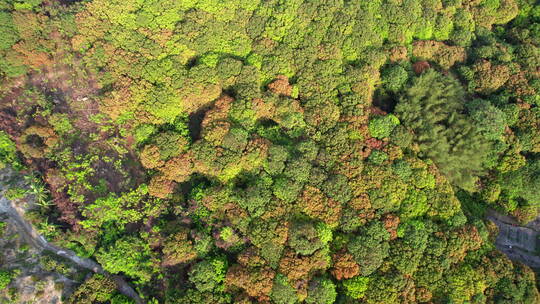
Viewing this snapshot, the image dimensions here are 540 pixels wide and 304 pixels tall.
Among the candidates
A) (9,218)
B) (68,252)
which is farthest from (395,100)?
(9,218)

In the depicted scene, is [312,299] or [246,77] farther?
[246,77]

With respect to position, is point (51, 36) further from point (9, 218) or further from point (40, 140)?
point (9, 218)

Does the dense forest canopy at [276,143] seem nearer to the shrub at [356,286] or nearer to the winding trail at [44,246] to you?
the shrub at [356,286]

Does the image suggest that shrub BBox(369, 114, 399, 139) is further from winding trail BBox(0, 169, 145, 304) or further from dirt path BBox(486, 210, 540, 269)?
winding trail BBox(0, 169, 145, 304)

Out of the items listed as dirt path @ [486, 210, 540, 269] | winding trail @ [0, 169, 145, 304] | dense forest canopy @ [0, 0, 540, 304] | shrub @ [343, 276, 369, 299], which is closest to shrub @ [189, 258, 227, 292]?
dense forest canopy @ [0, 0, 540, 304]

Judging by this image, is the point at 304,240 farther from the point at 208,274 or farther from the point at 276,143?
the point at 276,143

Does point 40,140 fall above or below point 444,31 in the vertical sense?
below

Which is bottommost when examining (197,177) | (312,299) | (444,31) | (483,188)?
(312,299)
